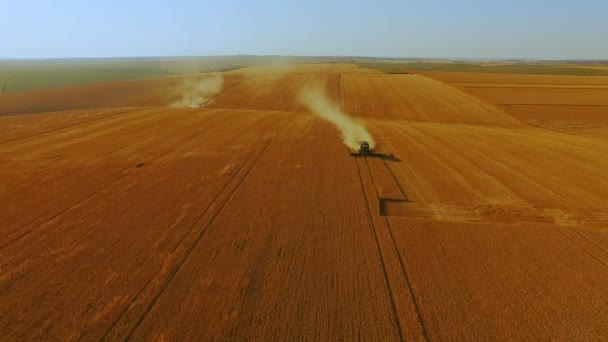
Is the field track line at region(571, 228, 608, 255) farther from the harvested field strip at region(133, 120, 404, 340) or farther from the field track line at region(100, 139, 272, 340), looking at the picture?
the field track line at region(100, 139, 272, 340)

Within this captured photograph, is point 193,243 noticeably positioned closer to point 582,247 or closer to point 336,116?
point 582,247

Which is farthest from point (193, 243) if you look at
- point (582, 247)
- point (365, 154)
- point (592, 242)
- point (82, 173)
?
point (365, 154)

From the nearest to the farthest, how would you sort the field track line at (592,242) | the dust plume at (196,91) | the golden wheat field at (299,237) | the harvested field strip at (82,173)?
the golden wheat field at (299,237), the field track line at (592,242), the harvested field strip at (82,173), the dust plume at (196,91)

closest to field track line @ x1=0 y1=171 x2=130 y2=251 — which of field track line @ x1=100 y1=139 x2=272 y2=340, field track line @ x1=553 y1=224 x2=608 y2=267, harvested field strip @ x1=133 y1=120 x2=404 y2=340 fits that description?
field track line @ x1=100 y1=139 x2=272 y2=340

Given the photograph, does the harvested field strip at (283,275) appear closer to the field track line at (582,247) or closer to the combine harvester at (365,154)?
the combine harvester at (365,154)

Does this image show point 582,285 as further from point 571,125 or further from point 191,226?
point 571,125

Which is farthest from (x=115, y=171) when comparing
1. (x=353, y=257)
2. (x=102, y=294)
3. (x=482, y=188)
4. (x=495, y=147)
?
(x=495, y=147)

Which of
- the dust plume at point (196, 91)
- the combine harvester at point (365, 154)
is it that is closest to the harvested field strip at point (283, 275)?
the combine harvester at point (365, 154)
